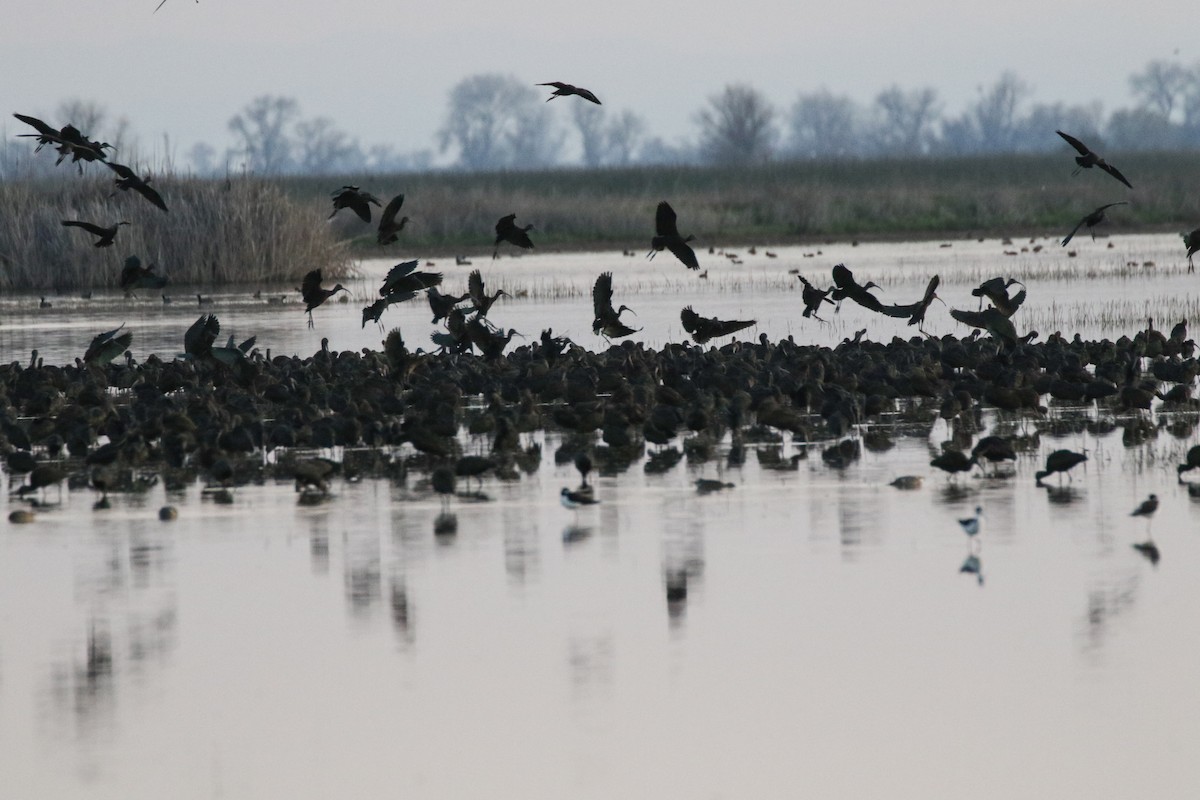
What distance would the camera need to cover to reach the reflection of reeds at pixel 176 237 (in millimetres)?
34719

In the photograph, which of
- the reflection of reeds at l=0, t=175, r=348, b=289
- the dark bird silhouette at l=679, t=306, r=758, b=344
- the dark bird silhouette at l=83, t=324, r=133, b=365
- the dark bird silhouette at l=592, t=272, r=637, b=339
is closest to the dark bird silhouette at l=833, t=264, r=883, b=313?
the dark bird silhouette at l=679, t=306, r=758, b=344

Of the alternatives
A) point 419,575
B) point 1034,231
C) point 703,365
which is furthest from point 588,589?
point 1034,231

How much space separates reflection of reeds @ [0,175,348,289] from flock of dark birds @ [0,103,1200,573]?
58.4ft

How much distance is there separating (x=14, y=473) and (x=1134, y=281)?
2308 cm

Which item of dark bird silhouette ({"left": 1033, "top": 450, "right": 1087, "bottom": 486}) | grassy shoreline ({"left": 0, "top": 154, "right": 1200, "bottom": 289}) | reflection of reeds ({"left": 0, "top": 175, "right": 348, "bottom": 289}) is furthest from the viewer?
grassy shoreline ({"left": 0, "top": 154, "right": 1200, "bottom": 289})

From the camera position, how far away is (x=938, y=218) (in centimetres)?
5441

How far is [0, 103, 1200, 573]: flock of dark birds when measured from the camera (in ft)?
37.6

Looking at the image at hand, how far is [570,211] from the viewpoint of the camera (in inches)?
2068

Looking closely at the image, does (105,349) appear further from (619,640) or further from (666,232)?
(619,640)

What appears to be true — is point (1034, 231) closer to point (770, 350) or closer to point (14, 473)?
point (770, 350)

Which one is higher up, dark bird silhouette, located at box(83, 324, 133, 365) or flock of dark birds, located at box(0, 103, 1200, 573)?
dark bird silhouette, located at box(83, 324, 133, 365)

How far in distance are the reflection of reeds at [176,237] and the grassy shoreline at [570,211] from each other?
27 mm

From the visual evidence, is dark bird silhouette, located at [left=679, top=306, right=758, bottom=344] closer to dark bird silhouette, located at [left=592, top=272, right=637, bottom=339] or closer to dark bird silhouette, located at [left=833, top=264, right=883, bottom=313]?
dark bird silhouette, located at [left=592, top=272, right=637, bottom=339]

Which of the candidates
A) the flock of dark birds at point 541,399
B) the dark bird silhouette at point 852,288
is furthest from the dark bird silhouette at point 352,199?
the dark bird silhouette at point 852,288
